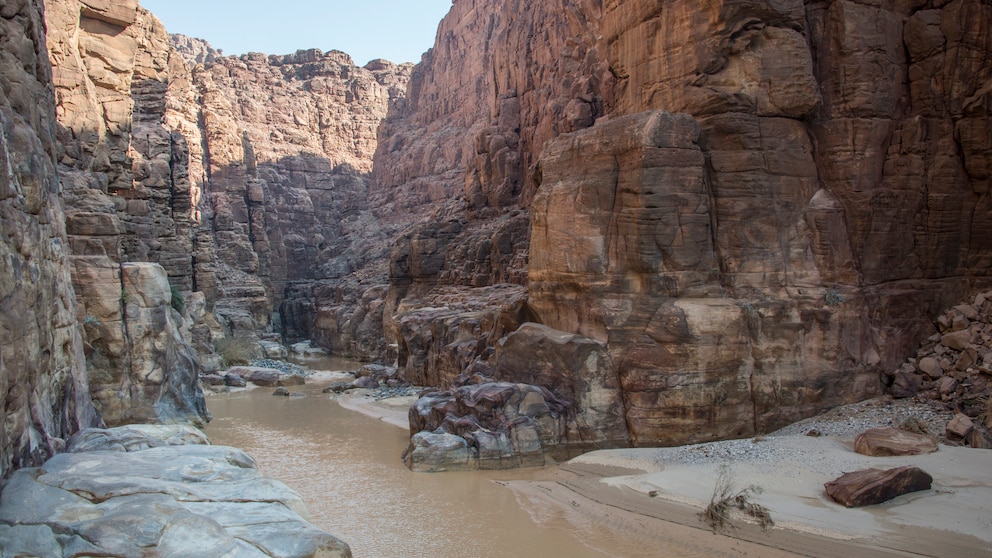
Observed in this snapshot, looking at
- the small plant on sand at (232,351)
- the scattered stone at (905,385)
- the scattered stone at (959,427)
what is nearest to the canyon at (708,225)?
the scattered stone at (905,385)

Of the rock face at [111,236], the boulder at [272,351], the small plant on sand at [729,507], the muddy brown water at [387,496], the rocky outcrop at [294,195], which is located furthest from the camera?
the rocky outcrop at [294,195]

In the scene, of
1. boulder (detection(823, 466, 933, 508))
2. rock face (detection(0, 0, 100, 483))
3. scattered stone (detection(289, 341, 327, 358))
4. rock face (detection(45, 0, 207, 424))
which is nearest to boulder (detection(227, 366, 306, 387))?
rock face (detection(45, 0, 207, 424))

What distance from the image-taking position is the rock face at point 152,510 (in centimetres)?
546

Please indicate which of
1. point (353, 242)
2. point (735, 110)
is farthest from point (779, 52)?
point (353, 242)

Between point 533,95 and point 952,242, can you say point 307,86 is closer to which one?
point 533,95

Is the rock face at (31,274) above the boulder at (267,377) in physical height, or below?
above

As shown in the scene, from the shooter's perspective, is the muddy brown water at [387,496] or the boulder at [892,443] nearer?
the muddy brown water at [387,496]

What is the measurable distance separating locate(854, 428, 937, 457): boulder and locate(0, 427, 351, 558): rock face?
980 centimetres

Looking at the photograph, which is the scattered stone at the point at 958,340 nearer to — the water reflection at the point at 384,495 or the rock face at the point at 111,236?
the water reflection at the point at 384,495

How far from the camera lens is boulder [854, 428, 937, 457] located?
1206 cm

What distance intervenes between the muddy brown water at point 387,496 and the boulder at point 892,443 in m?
5.34

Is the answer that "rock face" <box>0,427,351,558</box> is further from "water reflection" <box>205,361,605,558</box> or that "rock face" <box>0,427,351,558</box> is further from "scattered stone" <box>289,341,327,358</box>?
"scattered stone" <box>289,341,327,358</box>

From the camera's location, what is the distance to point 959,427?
492 inches

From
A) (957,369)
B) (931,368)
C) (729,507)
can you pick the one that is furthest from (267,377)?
(957,369)
